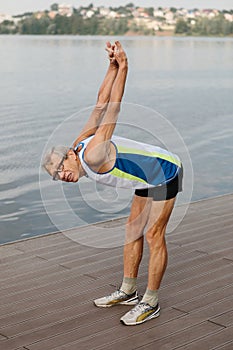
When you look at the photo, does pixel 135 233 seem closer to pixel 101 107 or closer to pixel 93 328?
pixel 93 328

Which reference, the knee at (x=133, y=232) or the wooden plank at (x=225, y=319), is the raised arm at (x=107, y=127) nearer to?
the knee at (x=133, y=232)

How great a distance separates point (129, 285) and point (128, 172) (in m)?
0.75

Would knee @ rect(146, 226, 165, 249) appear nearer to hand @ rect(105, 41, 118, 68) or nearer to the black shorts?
the black shorts

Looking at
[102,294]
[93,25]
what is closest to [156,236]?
[102,294]

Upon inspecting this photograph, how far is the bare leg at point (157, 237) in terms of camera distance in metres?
3.50

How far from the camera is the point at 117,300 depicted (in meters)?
3.75

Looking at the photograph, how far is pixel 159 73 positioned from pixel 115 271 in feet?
78.2

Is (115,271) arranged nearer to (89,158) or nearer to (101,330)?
(101,330)

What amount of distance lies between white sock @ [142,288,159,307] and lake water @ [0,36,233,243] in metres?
0.45

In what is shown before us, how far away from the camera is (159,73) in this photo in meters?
27.6

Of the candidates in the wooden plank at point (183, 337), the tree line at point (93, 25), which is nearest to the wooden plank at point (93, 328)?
the wooden plank at point (183, 337)

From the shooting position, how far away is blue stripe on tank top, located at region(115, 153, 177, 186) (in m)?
3.30

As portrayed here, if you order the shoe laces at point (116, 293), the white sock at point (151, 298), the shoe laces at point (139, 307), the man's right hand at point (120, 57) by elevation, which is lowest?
the shoe laces at point (116, 293)

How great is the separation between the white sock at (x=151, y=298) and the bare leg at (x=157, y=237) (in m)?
0.02
